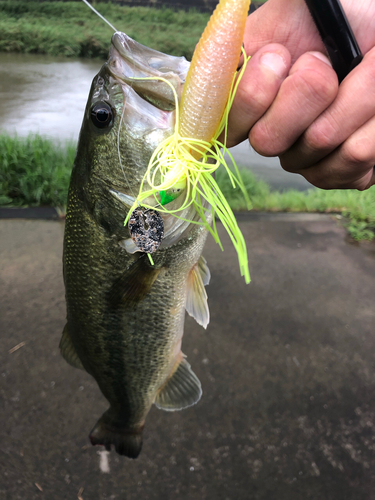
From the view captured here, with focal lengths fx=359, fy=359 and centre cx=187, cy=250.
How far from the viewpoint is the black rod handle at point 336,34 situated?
67 cm

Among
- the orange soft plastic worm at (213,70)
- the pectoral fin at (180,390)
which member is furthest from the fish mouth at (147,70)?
the pectoral fin at (180,390)

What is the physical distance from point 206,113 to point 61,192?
160 inches

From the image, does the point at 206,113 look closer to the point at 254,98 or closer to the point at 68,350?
the point at 254,98

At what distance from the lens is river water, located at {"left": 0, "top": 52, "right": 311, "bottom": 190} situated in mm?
6973

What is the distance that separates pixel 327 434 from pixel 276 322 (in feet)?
3.25

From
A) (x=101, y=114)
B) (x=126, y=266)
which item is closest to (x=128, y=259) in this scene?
(x=126, y=266)

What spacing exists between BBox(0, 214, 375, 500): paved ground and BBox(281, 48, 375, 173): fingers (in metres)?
2.08

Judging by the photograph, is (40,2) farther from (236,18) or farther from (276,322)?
(236,18)

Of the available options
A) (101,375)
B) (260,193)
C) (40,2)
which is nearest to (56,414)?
(101,375)

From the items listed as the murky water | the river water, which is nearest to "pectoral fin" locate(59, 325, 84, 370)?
the river water

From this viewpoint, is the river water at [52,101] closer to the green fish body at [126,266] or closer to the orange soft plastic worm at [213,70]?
the green fish body at [126,266]

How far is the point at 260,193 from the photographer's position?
17.7 ft

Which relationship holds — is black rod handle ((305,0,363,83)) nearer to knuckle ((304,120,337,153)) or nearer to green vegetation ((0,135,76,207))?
knuckle ((304,120,337,153))

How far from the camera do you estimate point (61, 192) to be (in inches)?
174
